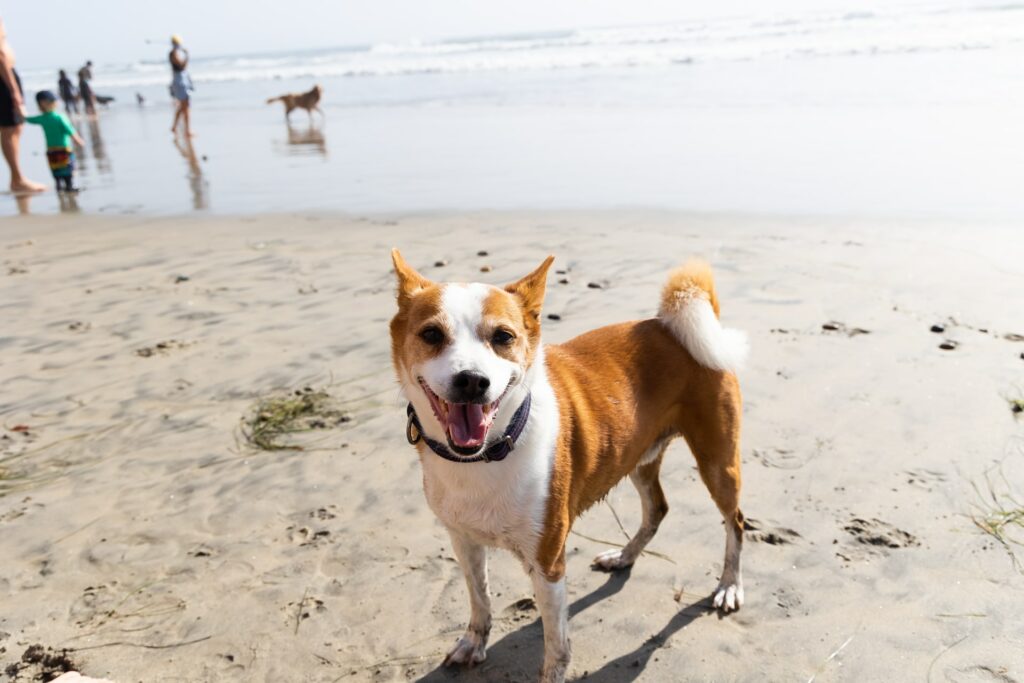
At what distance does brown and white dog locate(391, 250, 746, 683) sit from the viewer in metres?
2.87

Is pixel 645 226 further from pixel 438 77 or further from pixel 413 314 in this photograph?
pixel 438 77

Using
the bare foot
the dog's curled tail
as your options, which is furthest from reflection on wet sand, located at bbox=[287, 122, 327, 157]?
the dog's curled tail

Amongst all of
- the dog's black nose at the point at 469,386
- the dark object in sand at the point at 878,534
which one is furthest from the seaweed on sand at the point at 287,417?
the dark object in sand at the point at 878,534

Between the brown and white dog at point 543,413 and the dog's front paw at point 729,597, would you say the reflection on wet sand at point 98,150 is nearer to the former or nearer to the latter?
the brown and white dog at point 543,413

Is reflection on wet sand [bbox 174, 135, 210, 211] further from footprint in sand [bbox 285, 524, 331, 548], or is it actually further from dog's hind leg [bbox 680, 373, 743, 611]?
dog's hind leg [bbox 680, 373, 743, 611]

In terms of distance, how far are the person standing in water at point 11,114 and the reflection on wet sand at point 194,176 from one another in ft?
7.65

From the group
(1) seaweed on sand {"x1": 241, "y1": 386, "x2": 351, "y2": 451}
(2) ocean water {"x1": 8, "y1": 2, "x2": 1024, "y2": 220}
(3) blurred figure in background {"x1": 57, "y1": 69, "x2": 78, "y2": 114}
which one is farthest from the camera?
(3) blurred figure in background {"x1": 57, "y1": 69, "x2": 78, "y2": 114}

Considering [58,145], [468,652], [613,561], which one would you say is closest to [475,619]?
[468,652]

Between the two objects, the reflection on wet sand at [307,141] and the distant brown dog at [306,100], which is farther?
the distant brown dog at [306,100]

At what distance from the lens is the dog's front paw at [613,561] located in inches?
152

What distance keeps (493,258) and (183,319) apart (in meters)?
3.01

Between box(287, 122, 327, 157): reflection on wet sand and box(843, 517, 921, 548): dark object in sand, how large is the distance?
13.4 m

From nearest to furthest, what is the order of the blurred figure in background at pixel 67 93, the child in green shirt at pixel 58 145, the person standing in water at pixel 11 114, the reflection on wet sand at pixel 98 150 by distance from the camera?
the person standing in water at pixel 11 114 → the child in green shirt at pixel 58 145 → the reflection on wet sand at pixel 98 150 → the blurred figure in background at pixel 67 93

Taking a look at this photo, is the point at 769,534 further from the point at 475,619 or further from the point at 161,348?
the point at 161,348
